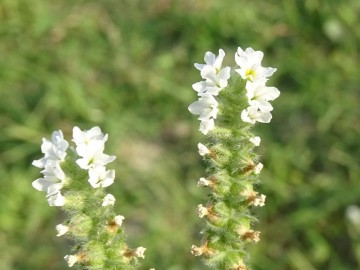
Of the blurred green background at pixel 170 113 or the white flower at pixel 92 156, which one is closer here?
the white flower at pixel 92 156

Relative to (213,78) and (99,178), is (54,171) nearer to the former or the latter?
(99,178)

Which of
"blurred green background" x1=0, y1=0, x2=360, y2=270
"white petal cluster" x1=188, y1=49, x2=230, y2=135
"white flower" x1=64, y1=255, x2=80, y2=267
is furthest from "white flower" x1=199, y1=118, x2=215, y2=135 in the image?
"blurred green background" x1=0, y1=0, x2=360, y2=270

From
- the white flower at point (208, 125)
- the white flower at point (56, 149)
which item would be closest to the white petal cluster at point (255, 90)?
the white flower at point (208, 125)

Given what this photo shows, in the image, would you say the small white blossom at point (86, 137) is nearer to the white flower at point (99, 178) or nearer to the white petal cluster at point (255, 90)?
the white flower at point (99, 178)

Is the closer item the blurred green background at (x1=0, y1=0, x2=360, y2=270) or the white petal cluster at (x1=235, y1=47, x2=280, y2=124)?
the white petal cluster at (x1=235, y1=47, x2=280, y2=124)

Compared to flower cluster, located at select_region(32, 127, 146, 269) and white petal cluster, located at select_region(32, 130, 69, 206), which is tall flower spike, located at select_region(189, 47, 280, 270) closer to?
flower cluster, located at select_region(32, 127, 146, 269)

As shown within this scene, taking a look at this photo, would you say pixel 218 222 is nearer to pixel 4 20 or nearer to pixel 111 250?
pixel 111 250

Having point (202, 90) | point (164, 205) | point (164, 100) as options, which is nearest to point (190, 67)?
point (164, 100)
